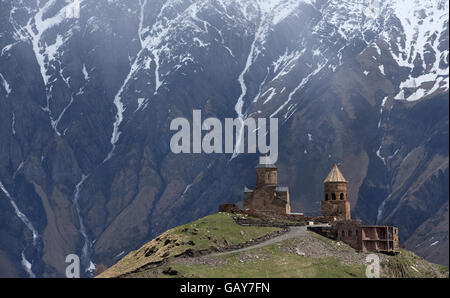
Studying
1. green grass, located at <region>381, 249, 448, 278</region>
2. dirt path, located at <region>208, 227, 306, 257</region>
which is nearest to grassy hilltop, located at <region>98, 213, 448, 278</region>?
green grass, located at <region>381, 249, 448, 278</region>

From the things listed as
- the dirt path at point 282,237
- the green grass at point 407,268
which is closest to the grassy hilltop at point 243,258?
the green grass at point 407,268

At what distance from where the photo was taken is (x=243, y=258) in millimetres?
164500

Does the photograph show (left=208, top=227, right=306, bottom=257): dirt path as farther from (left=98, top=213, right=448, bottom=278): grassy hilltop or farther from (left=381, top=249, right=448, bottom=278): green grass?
(left=381, top=249, right=448, bottom=278): green grass

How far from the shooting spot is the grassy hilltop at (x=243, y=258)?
15912 centimetres

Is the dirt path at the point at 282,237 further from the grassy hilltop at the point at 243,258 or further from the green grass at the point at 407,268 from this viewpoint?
the green grass at the point at 407,268

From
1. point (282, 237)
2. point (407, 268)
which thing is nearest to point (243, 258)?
point (282, 237)

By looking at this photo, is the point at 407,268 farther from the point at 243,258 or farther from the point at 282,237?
the point at 243,258

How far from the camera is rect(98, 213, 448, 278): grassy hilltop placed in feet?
522

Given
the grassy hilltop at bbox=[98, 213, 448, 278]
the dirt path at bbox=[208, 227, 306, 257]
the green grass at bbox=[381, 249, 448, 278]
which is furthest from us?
the green grass at bbox=[381, 249, 448, 278]

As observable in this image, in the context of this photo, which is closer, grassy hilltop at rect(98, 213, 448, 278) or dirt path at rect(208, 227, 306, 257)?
grassy hilltop at rect(98, 213, 448, 278)
